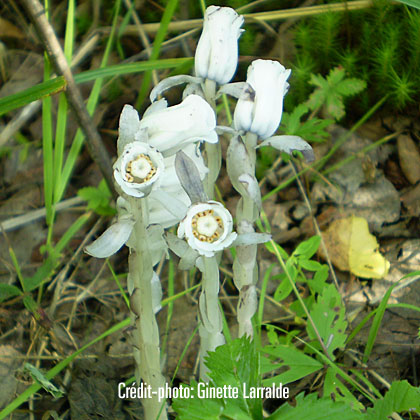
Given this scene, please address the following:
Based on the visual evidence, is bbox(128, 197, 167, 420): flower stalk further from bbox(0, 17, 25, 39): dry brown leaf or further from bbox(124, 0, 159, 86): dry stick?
bbox(0, 17, 25, 39): dry brown leaf

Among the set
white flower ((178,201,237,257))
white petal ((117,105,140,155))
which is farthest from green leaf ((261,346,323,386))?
white petal ((117,105,140,155))

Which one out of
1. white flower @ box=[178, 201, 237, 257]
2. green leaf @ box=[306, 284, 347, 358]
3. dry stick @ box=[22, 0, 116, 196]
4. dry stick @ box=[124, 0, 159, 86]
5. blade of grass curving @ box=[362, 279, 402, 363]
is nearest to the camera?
white flower @ box=[178, 201, 237, 257]

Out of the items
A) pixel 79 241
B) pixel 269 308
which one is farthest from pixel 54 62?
pixel 269 308

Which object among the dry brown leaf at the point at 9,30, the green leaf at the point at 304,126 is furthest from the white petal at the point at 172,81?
the dry brown leaf at the point at 9,30

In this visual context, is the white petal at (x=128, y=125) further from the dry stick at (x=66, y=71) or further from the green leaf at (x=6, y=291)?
the green leaf at (x=6, y=291)

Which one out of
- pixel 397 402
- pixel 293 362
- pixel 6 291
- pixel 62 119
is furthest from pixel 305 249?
pixel 6 291

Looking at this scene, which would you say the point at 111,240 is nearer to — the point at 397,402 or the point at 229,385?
the point at 229,385
